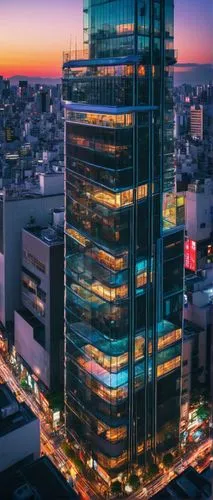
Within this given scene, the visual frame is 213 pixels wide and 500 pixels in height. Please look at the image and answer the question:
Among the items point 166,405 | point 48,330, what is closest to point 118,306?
point 166,405

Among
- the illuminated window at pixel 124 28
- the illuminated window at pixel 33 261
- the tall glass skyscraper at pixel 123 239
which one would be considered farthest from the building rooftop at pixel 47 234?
the illuminated window at pixel 124 28

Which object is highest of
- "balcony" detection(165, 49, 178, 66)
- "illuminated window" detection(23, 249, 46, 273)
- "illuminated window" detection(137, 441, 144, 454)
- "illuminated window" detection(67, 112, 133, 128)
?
"balcony" detection(165, 49, 178, 66)

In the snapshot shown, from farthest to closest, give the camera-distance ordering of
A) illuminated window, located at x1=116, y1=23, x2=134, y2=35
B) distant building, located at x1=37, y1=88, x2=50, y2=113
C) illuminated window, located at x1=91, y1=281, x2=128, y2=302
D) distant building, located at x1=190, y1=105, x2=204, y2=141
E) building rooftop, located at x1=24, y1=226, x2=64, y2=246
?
distant building, located at x1=37, y1=88, x2=50, y2=113
distant building, located at x1=190, y1=105, x2=204, y2=141
building rooftop, located at x1=24, y1=226, x2=64, y2=246
illuminated window, located at x1=91, y1=281, x2=128, y2=302
illuminated window, located at x1=116, y1=23, x2=134, y2=35

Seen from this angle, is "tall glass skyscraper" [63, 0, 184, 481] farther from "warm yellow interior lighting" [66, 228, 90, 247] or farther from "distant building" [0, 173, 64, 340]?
"distant building" [0, 173, 64, 340]

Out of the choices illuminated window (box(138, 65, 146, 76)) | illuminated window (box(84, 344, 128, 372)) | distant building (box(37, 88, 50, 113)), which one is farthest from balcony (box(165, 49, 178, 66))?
distant building (box(37, 88, 50, 113))

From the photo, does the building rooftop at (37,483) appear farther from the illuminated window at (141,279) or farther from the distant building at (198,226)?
the distant building at (198,226)

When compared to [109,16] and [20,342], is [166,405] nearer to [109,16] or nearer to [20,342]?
[20,342]
